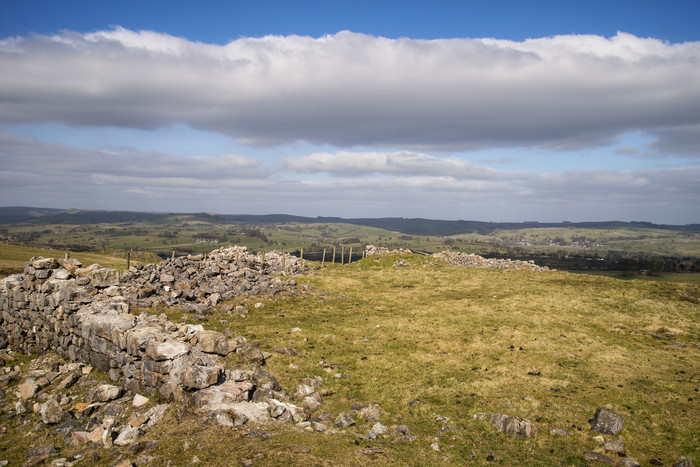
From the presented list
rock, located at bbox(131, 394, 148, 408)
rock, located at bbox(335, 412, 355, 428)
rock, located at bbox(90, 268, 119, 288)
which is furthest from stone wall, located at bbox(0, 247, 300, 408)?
rock, located at bbox(335, 412, 355, 428)

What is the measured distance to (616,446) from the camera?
37.4 ft

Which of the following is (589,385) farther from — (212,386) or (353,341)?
(212,386)

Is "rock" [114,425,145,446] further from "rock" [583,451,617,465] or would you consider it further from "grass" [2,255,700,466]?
"rock" [583,451,617,465]

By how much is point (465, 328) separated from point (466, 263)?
46.8 meters

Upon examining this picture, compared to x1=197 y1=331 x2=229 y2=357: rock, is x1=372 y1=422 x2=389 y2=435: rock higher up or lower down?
lower down

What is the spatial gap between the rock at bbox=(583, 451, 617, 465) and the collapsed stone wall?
884 centimetres

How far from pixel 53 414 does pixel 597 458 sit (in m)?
18.2

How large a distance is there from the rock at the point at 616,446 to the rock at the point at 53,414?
18.4 m

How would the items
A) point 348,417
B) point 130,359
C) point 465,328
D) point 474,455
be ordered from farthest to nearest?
point 465,328
point 130,359
point 348,417
point 474,455

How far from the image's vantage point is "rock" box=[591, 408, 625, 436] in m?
12.3

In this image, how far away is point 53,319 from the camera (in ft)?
65.0

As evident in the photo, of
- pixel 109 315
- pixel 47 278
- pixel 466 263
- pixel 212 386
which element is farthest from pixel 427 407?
pixel 466 263

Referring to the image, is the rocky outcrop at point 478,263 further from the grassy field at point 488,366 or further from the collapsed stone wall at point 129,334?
the collapsed stone wall at point 129,334

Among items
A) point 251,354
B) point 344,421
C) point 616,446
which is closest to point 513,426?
point 616,446
